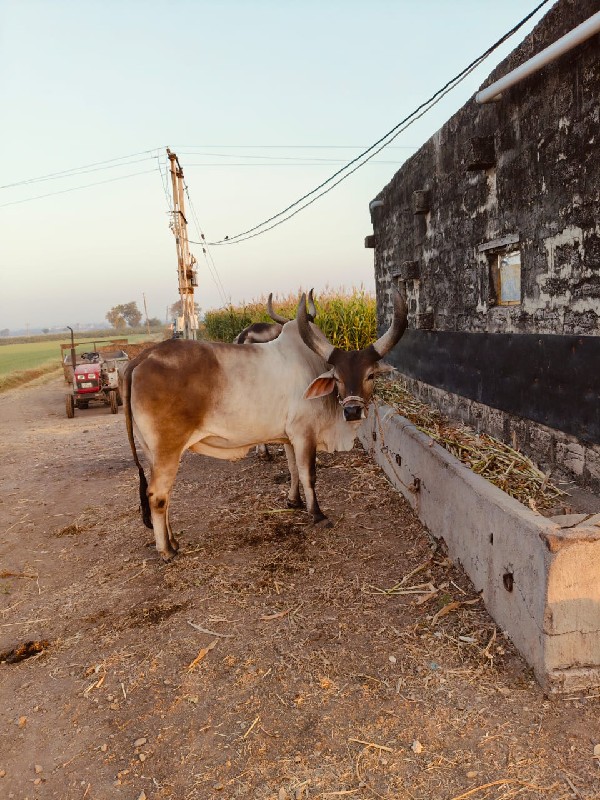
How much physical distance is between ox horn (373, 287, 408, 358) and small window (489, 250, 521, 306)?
0.87m

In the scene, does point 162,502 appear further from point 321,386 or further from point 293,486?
point 321,386

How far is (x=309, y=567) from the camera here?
459 cm

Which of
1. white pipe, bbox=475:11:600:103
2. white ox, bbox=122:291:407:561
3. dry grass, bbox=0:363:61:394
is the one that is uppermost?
white pipe, bbox=475:11:600:103

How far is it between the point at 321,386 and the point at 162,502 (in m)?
1.70

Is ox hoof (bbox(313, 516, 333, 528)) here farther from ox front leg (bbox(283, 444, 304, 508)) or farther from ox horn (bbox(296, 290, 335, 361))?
ox horn (bbox(296, 290, 335, 361))

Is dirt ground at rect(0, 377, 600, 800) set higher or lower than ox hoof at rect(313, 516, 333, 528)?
lower

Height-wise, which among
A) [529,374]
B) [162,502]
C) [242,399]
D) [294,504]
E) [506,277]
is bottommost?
[294,504]

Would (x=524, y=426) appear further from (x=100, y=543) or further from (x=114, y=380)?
(x=114, y=380)

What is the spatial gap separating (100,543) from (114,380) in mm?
9397

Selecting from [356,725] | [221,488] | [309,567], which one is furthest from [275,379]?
[356,725]

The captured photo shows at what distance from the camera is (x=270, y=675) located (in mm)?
→ 3256

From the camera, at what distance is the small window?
4.87 metres

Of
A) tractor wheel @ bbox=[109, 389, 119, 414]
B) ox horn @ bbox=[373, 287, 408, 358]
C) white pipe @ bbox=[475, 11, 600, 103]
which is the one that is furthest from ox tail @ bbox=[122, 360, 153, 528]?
tractor wheel @ bbox=[109, 389, 119, 414]

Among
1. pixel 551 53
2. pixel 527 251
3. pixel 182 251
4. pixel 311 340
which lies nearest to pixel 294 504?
pixel 311 340
